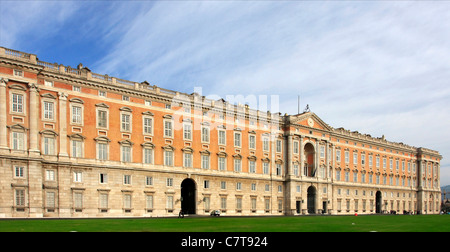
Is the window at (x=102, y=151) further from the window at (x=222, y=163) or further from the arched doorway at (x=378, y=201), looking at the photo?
the arched doorway at (x=378, y=201)

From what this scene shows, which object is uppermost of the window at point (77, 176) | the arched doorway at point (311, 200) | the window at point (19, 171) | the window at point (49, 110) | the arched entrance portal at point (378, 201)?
the window at point (49, 110)

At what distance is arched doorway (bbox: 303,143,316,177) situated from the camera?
83812 millimetres

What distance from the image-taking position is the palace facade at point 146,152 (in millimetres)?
48969

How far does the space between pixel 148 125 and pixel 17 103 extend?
16.9 meters

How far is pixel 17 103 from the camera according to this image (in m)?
49.1

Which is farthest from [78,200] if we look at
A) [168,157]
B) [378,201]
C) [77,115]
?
[378,201]

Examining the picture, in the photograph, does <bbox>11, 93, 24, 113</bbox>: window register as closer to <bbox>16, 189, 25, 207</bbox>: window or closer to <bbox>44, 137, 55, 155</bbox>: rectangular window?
<bbox>44, 137, 55, 155</bbox>: rectangular window

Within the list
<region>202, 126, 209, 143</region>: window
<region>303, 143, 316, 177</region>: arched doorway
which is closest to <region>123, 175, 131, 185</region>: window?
<region>202, 126, 209, 143</region>: window

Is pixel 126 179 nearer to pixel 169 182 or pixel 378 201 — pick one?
pixel 169 182

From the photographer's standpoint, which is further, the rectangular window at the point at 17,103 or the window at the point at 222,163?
the window at the point at 222,163

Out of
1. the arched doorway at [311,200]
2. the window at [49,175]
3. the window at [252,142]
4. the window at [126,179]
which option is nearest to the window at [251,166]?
the window at [252,142]

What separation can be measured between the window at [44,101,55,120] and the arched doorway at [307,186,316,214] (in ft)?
165

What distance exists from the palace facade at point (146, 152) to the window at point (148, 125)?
0.46 feet
